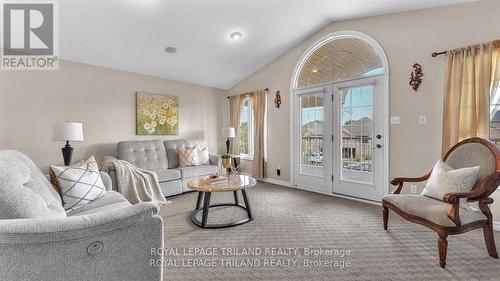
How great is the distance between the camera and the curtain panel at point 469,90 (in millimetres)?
2498

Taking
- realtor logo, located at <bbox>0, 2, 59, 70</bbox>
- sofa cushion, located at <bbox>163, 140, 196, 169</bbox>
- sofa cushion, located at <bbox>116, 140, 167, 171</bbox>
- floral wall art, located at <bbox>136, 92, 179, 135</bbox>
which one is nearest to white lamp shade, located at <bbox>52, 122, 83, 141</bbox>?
sofa cushion, located at <bbox>116, 140, 167, 171</bbox>

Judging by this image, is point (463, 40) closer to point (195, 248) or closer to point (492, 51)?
point (492, 51)

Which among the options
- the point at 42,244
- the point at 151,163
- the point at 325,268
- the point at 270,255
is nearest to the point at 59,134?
the point at 151,163

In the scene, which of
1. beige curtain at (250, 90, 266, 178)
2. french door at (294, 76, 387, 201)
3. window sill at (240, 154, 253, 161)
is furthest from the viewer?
window sill at (240, 154, 253, 161)

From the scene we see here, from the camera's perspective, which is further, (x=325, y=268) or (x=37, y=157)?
(x=37, y=157)

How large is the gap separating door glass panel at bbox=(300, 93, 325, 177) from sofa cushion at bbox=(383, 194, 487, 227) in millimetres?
1897

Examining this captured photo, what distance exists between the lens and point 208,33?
351cm

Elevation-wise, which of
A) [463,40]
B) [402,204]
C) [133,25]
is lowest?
[402,204]

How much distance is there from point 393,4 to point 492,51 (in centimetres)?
119

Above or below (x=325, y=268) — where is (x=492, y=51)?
above

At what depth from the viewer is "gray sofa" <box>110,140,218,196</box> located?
12.3 feet

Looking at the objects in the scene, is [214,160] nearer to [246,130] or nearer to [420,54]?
[246,130]

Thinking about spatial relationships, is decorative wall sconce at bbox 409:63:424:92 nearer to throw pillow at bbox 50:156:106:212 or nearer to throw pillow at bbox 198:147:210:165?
throw pillow at bbox 198:147:210:165

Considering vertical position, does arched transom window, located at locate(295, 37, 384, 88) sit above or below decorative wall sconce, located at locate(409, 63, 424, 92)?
above
